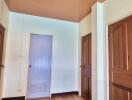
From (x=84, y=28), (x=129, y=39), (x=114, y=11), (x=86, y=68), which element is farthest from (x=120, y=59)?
(x=84, y=28)

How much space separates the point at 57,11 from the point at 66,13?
0.96 ft

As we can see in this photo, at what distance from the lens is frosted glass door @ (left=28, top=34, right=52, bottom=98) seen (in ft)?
12.2

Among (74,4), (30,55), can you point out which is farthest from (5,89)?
(74,4)

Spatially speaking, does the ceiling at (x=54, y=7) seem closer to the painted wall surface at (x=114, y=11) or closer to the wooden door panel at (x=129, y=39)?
the painted wall surface at (x=114, y=11)

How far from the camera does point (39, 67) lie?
380 cm

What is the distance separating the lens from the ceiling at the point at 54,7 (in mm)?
2959

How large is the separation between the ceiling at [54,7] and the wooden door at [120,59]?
3.33ft

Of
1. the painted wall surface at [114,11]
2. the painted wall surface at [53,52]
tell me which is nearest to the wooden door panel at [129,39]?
the painted wall surface at [114,11]

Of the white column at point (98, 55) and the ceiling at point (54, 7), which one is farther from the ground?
the ceiling at point (54, 7)

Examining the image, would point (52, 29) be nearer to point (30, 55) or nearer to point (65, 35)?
point (65, 35)

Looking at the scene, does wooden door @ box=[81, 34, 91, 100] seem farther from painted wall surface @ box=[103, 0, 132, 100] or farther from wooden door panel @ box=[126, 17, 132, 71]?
wooden door panel @ box=[126, 17, 132, 71]

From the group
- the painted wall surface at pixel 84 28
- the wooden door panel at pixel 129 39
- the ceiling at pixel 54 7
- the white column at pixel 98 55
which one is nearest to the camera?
the wooden door panel at pixel 129 39

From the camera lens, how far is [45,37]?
3967 millimetres

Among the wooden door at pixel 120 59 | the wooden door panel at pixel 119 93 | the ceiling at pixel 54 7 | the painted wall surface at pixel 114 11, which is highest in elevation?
the ceiling at pixel 54 7
